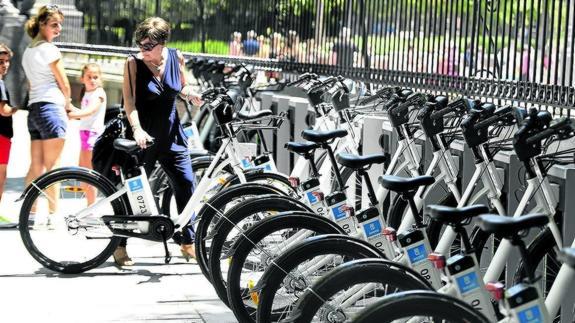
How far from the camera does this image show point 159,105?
9.09 metres

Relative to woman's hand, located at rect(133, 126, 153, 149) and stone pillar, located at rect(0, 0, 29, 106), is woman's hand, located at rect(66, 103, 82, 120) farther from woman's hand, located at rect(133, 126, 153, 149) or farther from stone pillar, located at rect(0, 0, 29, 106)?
stone pillar, located at rect(0, 0, 29, 106)

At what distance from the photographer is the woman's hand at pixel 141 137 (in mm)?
8692

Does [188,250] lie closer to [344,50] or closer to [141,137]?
[141,137]

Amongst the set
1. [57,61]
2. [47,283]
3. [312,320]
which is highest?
[57,61]

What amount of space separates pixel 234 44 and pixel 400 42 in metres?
5.37

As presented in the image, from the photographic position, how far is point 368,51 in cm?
1174

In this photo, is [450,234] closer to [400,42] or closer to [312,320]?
[312,320]

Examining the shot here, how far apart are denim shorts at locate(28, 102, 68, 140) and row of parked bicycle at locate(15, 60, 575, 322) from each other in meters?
1.26

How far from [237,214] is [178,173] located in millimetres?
2187

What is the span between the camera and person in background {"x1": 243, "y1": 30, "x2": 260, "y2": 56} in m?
15.3

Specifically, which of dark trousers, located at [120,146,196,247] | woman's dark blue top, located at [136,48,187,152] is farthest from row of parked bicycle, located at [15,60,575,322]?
woman's dark blue top, located at [136,48,187,152]

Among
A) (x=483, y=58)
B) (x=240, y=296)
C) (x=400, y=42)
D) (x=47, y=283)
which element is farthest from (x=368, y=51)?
(x=240, y=296)

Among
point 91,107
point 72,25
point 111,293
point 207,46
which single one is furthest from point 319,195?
point 72,25

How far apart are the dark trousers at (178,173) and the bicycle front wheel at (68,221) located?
407 millimetres
